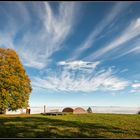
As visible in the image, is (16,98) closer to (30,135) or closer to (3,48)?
(3,48)

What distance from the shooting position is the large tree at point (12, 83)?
37906 mm

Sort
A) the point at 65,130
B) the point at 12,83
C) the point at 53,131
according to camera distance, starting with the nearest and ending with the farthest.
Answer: the point at 53,131 → the point at 65,130 → the point at 12,83

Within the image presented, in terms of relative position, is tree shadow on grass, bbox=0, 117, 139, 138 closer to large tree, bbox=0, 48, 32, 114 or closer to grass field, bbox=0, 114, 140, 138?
grass field, bbox=0, 114, 140, 138

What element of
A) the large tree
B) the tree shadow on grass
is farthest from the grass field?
the large tree

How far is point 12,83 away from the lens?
38969mm

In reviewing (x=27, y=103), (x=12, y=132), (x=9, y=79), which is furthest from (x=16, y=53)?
(x=12, y=132)

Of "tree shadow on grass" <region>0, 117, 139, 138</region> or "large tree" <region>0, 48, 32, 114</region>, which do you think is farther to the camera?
"large tree" <region>0, 48, 32, 114</region>

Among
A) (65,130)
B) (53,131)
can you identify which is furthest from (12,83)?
(53,131)

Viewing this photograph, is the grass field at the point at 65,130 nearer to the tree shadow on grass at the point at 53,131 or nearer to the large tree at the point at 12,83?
the tree shadow on grass at the point at 53,131

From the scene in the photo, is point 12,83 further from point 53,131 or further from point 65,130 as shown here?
point 53,131

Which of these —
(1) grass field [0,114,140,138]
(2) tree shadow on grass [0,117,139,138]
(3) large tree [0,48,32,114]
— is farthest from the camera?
(3) large tree [0,48,32,114]

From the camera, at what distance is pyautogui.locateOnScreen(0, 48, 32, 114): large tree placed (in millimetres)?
37906

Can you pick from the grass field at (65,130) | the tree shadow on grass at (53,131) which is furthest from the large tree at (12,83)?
the tree shadow on grass at (53,131)

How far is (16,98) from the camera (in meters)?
39.4
